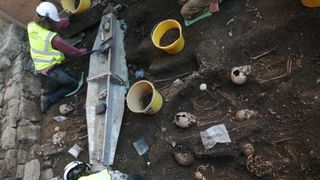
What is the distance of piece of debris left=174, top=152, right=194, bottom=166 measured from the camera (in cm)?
458

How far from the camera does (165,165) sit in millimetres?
4777

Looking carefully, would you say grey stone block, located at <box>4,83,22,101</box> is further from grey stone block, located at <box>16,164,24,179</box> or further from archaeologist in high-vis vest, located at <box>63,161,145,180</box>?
archaeologist in high-vis vest, located at <box>63,161,145,180</box>

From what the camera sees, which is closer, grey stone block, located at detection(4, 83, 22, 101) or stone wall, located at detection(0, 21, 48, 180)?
stone wall, located at detection(0, 21, 48, 180)

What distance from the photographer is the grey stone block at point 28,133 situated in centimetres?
555

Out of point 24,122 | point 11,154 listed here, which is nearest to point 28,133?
point 24,122

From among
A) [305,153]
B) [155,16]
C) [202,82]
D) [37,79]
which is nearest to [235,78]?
[202,82]

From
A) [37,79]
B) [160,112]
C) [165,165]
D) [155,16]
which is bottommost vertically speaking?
[165,165]

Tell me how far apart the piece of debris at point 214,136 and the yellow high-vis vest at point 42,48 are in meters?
2.33

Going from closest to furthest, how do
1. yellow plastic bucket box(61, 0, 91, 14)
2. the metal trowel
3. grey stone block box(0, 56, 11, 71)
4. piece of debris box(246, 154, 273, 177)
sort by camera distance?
piece of debris box(246, 154, 273, 177) < the metal trowel < yellow plastic bucket box(61, 0, 91, 14) < grey stone block box(0, 56, 11, 71)

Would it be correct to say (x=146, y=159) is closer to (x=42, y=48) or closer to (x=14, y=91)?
(x=42, y=48)

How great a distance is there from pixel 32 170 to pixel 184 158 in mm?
2109

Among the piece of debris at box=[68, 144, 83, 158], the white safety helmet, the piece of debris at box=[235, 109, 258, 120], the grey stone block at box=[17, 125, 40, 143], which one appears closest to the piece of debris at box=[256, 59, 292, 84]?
the piece of debris at box=[235, 109, 258, 120]

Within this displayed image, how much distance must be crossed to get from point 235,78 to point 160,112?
1.02 metres

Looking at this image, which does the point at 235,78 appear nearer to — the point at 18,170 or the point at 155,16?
the point at 155,16
